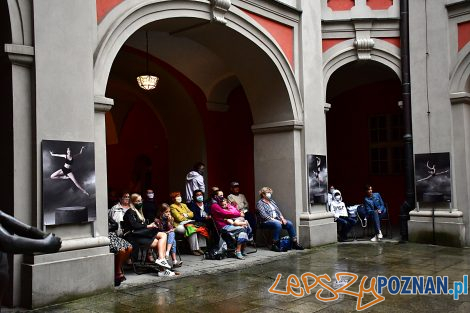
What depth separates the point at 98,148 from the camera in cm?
707

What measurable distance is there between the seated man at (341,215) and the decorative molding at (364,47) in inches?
128

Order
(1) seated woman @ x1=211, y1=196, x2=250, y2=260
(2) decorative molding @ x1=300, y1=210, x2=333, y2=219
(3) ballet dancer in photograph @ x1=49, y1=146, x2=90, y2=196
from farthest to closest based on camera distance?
(2) decorative molding @ x1=300, y1=210, x2=333, y2=219 < (1) seated woman @ x1=211, y1=196, x2=250, y2=260 < (3) ballet dancer in photograph @ x1=49, y1=146, x2=90, y2=196

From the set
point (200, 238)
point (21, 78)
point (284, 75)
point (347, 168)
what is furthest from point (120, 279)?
point (347, 168)

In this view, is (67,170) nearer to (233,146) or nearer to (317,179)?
(317,179)

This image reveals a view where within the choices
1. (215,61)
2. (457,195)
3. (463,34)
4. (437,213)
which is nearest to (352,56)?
(463,34)

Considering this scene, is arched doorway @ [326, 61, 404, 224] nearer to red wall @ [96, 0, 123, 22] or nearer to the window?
the window

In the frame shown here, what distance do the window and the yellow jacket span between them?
765cm

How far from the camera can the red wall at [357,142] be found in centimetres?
1477

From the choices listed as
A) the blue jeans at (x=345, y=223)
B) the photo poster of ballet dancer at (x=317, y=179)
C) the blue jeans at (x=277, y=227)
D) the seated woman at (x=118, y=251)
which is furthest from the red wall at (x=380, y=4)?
the seated woman at (x=118, y=251)

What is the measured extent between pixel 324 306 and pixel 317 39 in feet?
23.0

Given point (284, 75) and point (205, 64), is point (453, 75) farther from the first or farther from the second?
point (205, 64)

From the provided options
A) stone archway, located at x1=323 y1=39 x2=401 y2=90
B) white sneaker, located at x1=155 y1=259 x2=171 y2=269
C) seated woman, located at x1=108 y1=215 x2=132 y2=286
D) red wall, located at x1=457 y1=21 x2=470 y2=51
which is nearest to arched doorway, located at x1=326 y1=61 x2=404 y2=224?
stone archway, located at x1=323 y1=39 x2=401 y2=90

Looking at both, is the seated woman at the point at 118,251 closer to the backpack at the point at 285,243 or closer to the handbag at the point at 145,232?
the handbag at the point at 145,232

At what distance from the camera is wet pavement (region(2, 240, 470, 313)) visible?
6.03 meters
